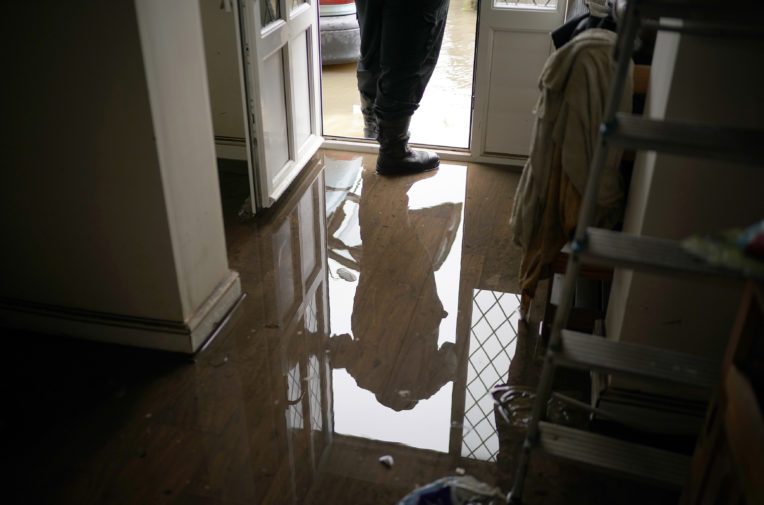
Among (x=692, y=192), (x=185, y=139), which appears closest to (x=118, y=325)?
(x=185, y=139)

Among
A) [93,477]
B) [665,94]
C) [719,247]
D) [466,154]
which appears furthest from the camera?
[466,154]

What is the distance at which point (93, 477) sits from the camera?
2.02 m

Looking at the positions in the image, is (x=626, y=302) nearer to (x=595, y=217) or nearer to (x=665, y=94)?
(x=595, y=217)

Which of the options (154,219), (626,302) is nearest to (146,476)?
(154,219)

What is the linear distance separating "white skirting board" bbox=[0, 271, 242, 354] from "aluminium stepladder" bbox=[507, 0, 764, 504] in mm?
1203

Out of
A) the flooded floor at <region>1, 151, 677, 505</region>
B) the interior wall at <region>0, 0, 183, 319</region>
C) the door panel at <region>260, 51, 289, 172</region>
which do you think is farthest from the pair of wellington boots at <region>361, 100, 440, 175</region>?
the interior wall at <region>0, 0, 183, 319</region>

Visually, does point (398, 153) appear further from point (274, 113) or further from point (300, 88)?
point (274, 113)

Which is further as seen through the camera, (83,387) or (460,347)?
(460,347)

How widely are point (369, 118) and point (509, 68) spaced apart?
89 centimetres

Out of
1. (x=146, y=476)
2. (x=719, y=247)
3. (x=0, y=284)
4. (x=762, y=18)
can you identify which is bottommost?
(x=146, y=476)

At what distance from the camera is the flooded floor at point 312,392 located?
2.02 m

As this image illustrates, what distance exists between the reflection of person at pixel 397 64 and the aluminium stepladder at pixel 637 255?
6.58 feet

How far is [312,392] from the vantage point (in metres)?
2.38

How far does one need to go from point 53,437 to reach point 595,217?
1784 millimetres
